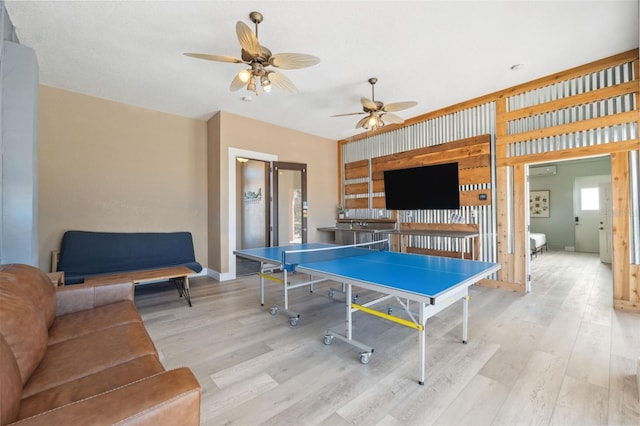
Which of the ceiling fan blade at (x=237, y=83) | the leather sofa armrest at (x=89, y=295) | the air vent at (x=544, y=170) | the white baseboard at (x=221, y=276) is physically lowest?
the white baseboard at (x=221, y=276)

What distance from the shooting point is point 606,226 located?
6.38 metres

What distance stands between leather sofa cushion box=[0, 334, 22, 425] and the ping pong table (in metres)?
1.70

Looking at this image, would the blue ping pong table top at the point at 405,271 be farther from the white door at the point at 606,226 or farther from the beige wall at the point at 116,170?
the white door at the point at 606,226

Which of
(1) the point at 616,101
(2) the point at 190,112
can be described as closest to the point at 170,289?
(2) the point at 190,112

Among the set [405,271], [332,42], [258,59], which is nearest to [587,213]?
[405,271]

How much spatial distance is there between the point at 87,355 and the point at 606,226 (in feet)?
30.8

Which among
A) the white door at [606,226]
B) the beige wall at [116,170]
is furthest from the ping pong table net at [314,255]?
the white door at [606,226]

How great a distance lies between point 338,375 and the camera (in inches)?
82.0

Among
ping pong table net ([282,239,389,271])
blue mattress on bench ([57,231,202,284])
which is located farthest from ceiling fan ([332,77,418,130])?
blue mattress on bench ([57,231,202,284])

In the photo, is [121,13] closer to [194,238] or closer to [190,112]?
[190,112]

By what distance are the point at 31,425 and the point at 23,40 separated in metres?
4.00

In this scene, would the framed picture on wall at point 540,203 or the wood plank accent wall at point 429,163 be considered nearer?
the wood plank accent wall at point 429,163

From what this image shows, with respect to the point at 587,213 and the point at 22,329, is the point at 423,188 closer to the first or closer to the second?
the point at 22,329

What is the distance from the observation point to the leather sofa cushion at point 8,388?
876 mm
